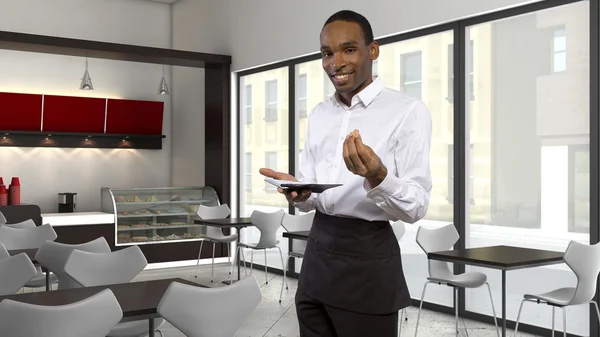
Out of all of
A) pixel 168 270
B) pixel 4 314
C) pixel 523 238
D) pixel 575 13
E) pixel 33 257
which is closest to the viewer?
pixel 4 314

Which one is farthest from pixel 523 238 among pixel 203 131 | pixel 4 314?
pixel 203 131

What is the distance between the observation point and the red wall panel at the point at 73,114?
9.41m

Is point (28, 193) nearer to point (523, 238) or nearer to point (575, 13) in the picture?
point (523, 238)

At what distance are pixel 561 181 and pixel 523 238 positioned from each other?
23.6 inches

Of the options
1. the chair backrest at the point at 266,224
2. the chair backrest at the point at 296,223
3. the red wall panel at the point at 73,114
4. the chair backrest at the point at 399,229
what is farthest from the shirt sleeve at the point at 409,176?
the red wall panel at the point at 73,114

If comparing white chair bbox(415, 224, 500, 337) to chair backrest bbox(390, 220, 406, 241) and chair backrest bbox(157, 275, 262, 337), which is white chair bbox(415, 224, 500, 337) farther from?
chair backrest bbox(157, 275, 262, 337)

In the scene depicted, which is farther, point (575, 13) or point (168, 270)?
point (168, 270)

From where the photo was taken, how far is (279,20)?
8.38 m

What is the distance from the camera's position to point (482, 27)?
19.5 feet

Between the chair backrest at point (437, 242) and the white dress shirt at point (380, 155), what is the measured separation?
3613 mm

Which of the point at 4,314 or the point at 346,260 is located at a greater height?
the point at 346,260

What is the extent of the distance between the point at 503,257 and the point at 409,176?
10.0ft

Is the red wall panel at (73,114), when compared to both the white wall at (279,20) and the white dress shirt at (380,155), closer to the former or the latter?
the white wall at (279,20)

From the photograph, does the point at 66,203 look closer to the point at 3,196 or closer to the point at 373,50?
the point at 3,196
